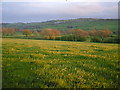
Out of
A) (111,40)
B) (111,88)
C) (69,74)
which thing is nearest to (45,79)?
(69,74)

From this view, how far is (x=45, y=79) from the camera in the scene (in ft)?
20.6

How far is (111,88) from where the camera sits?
586 cm

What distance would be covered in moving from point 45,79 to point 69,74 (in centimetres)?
135

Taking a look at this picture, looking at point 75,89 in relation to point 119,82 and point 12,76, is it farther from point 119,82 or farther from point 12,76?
point 12,76

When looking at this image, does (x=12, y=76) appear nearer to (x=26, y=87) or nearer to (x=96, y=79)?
(x=26, y=87)

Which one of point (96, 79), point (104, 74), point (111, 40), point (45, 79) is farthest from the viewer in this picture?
point (111, 40)

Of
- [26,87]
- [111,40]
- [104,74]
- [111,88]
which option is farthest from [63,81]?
[111,40]

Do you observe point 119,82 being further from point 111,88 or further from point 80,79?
point 80,79

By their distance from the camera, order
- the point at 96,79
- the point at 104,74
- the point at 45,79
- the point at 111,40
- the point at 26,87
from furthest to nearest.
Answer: the point at 111,40, the point at 104,74, the point at 96,79, the point at 45,79, the point at 26,87

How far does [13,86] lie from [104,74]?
15.4ft

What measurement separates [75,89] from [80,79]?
100 cm

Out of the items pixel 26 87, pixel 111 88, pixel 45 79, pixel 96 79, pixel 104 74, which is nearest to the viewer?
pixel 26 87

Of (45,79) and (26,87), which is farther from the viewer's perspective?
(45,79)

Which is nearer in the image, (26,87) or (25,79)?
(26,87)
